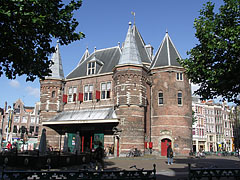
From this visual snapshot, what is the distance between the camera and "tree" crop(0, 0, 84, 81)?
822 centimetres

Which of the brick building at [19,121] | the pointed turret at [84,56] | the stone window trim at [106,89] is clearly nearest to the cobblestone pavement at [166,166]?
the stone window trim at [106,89]

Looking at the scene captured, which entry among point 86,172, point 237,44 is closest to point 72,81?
point 237,44

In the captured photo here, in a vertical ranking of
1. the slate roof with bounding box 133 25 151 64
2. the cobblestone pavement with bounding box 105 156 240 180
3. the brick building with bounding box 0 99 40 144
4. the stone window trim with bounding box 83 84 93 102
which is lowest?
the cobblestone pavement with bounding box 105 156 240 180

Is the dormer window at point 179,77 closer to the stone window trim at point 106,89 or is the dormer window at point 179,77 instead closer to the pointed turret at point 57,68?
the stone window trim at point 106,89

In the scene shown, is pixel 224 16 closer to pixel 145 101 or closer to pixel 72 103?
pixel 145 101

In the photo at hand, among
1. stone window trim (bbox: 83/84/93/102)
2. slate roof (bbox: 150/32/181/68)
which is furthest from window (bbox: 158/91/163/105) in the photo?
stone window trim (bbox: 83/84/93/102)

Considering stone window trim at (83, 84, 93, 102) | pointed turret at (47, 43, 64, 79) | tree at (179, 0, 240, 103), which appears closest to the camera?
tree at (179, 0, 240, 103)

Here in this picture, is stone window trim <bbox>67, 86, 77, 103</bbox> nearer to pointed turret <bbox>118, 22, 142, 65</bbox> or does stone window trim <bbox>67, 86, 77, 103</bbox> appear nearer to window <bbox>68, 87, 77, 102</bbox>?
window <bbox>68, 87, 77, 102</bbox>

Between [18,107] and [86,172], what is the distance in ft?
189

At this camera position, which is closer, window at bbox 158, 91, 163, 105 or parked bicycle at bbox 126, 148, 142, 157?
parked bicycle at bbox 126, 148, 142, 157

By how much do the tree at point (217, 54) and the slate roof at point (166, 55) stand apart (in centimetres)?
1468

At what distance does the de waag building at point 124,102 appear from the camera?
25.3m

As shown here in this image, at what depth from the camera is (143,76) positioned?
26.9m

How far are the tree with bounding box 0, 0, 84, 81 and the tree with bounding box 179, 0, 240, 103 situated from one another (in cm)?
713
